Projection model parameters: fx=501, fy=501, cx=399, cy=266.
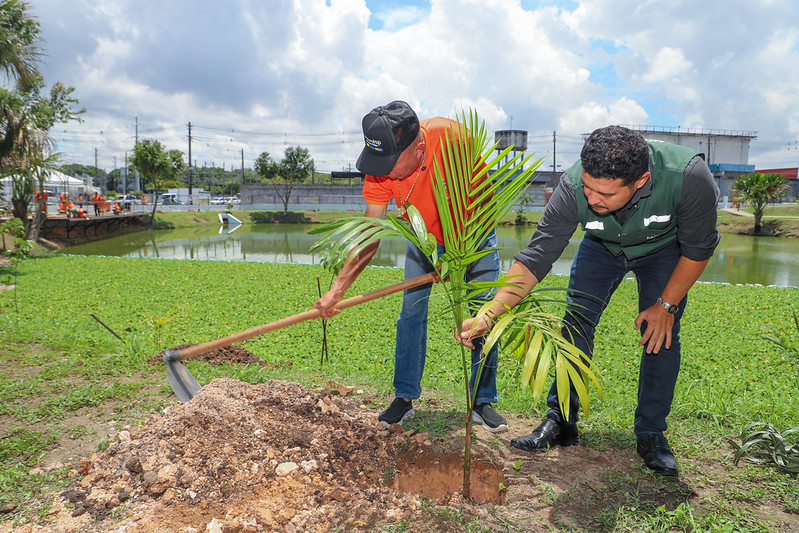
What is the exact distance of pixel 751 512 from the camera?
7.13 feet

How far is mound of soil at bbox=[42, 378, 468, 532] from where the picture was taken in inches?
84.5

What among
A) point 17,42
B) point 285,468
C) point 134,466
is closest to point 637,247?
point 285,468

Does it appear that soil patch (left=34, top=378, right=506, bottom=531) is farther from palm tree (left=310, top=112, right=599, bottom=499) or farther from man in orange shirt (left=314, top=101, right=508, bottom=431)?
palm tree (left=310, top=112, right=599, bottom=499)

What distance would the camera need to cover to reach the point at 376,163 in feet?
8.55

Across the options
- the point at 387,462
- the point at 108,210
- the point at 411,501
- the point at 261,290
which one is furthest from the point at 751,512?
the point at 108,210

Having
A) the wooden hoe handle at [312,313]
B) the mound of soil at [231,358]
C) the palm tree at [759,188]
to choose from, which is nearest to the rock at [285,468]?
the wooden hoe handle at [312,313]

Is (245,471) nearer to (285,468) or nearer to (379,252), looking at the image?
(285,468)

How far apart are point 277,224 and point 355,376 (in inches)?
1269

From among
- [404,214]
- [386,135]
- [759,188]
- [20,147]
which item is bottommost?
[404,214]

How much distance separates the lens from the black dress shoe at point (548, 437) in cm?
276

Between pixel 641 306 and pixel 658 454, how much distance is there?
0.76 meters

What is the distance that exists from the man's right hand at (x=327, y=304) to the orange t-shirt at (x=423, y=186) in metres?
0.63

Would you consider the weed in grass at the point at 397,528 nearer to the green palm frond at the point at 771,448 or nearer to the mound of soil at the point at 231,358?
the green palm frond at the point at 771,448

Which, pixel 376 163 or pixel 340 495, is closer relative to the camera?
pixel 340 495
